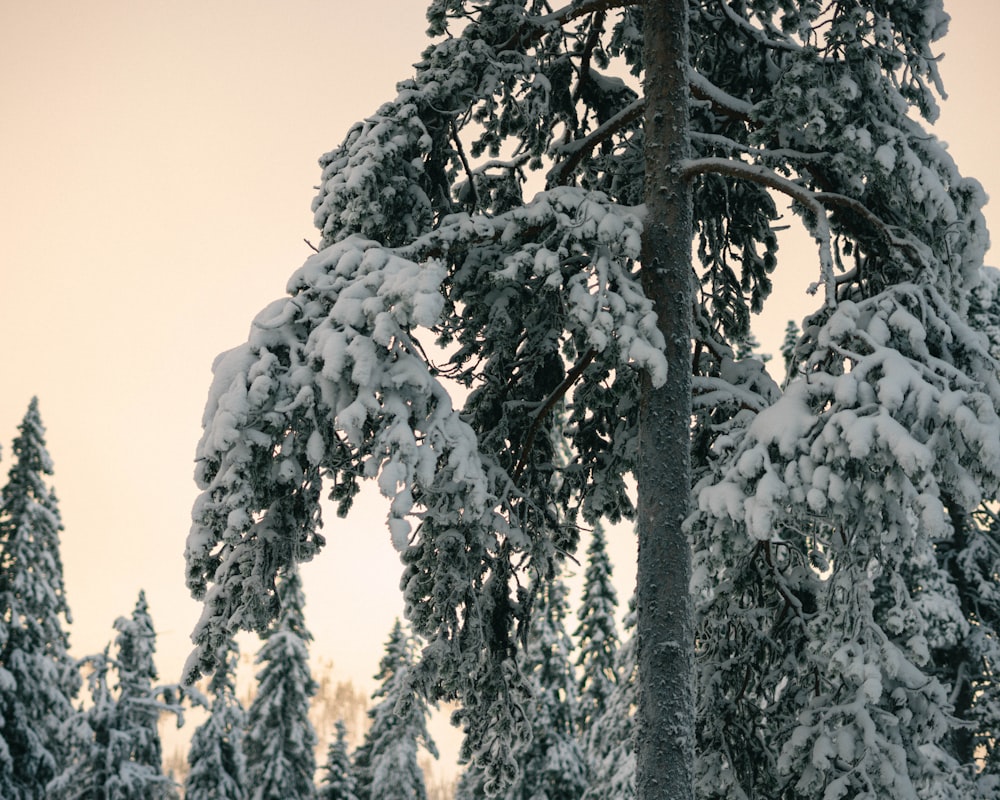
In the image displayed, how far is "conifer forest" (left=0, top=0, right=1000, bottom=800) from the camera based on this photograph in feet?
18.6

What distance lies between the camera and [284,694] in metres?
30.5

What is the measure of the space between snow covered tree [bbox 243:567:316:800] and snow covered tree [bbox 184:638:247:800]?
1314mm

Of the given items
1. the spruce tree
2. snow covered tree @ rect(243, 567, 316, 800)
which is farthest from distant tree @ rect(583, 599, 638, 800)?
snow covered tree @ rect(243, 567, 316, 800)

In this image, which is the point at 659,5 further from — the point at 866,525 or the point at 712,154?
the point at 866,525

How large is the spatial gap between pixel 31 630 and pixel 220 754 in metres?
8.48

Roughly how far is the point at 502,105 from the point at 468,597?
4.62 m

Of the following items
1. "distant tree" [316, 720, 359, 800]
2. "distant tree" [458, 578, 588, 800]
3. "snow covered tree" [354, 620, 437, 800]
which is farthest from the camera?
"snow covered tree" [354, 620, 437, 800]

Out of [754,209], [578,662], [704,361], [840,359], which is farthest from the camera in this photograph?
[578,662]

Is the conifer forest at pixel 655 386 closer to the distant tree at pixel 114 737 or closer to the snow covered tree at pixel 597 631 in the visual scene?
the distant tree at pixel 114 737

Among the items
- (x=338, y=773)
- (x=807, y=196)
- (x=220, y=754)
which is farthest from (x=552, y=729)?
(x=807, y=196)

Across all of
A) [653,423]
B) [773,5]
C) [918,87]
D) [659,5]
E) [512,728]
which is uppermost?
[773,5]

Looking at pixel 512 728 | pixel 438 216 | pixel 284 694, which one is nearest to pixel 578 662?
pixel 284 694

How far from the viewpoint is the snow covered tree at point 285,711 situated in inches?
1177

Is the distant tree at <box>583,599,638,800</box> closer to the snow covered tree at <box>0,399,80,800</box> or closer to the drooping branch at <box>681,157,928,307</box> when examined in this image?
the drooping branch at <box>681,157,928,307</box>
